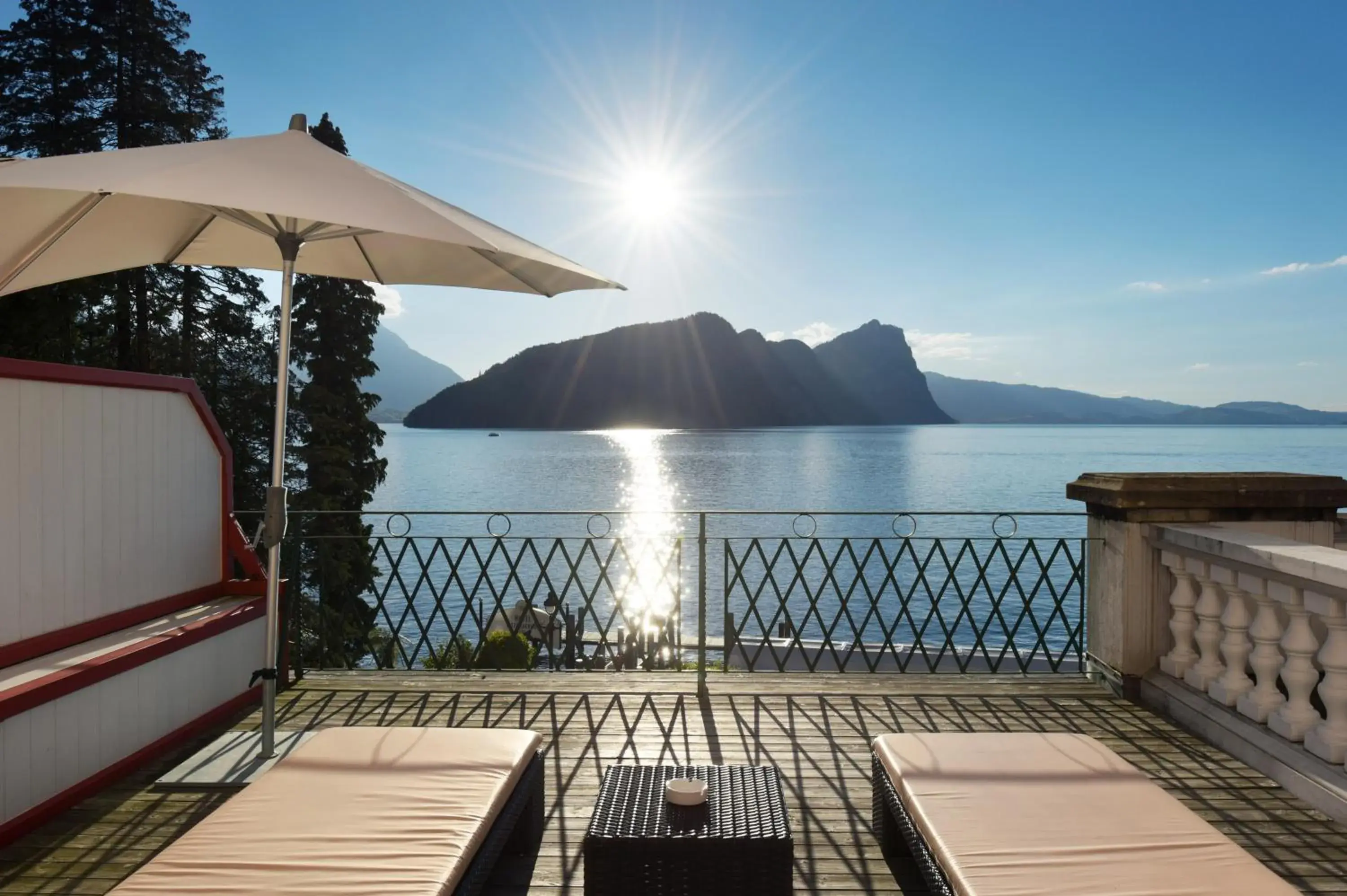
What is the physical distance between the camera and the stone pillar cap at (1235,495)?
3.92 meters

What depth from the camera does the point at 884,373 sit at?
12306cm

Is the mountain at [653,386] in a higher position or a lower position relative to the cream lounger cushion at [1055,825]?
higher

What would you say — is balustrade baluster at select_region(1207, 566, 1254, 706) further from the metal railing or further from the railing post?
the railing post

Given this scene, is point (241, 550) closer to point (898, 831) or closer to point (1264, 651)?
point (898, 831)


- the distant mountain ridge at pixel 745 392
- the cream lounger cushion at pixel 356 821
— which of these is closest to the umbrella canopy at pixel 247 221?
the cream lounger cushion at pixel 356 821

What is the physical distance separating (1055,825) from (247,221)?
352 cm

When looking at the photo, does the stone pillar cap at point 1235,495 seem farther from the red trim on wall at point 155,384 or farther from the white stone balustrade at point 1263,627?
the red trim on wall at point 155,384

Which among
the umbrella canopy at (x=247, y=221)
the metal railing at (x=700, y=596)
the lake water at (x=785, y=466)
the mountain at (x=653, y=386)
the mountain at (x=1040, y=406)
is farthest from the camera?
the mountain at (x=1040, y=406)

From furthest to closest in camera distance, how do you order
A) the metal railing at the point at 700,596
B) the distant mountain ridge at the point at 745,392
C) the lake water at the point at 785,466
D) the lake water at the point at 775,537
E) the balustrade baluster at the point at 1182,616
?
the distant mountain ridge at the point at 745,392
the lake water at the point at 785,466
the lake water at the point at 775,537
the metal railing at the point at 700,596
the balustrade baluster at the point at 1182,616

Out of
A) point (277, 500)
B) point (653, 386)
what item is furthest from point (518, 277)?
point (653, 386)

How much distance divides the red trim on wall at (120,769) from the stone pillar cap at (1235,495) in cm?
477

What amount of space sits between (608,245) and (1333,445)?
122390 millimetres

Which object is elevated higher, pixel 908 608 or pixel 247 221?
pixel 247 221

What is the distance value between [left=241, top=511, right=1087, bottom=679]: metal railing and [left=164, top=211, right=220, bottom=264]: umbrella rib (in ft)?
5.19
